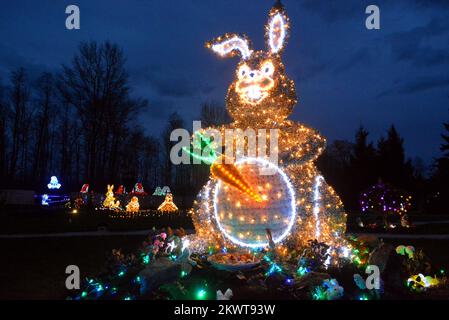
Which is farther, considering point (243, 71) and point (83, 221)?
point (83, 221)

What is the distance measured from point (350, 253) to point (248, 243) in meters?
1.64

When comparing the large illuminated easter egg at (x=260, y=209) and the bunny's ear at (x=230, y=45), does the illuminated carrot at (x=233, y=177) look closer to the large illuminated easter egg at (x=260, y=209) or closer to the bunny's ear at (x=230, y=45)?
the large illuminated easter egg at (x=260, y=209)

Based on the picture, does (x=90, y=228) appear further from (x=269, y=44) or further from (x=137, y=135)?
(x=137, y=135)

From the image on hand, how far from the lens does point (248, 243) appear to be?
6707mm

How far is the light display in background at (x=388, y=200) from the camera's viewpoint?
18094 mm

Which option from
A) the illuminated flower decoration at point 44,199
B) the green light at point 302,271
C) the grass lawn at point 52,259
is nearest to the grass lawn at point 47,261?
the grass lawn at point 52,259

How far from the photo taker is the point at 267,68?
23.8 ft

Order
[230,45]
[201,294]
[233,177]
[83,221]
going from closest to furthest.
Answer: [201,294] < [233,177] < [230,45] < [83,221]

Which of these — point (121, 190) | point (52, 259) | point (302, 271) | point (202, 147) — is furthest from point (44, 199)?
point (302, 271)

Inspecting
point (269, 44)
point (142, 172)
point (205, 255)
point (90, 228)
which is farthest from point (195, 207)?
point (142, 172)

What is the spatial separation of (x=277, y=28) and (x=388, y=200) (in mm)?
13221

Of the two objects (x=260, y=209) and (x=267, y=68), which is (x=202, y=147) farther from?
(x=267, y=68)

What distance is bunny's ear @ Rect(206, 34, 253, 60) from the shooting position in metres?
7.50

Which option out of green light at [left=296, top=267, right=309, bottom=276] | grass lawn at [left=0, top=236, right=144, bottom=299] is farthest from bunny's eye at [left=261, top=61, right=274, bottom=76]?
grass lawn at [left=0, top=236, right=144, bottom=299]
